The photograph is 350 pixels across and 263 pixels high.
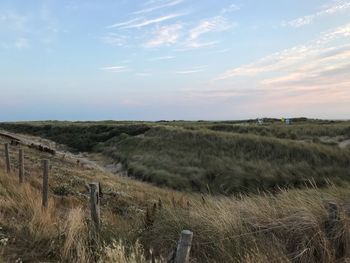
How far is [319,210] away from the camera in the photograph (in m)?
5.97

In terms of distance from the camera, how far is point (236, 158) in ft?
99.2

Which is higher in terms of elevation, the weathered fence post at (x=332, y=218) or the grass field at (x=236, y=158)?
the weathered fence post at (x=332, y=218)

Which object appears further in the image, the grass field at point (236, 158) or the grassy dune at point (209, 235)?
the grass field at point (236, 158)

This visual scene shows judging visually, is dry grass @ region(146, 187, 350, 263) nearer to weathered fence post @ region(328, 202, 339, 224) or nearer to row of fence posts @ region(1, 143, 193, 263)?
weathered fence post @ region(328, 202, 339, 224)

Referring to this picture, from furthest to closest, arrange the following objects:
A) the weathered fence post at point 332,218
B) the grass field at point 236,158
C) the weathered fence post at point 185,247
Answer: the grass field at point 236,158 → the weathered fence post at point 332,218 → the weathered fence post at point 185,247

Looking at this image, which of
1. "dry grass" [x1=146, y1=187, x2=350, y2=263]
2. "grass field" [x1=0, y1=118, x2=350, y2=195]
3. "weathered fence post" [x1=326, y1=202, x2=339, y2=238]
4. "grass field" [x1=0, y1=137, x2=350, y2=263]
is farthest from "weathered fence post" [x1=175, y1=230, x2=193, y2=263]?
"grass field" [x1=0, y1=118, x2=350, y2=195]

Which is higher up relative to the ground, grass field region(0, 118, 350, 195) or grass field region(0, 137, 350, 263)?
grass field region(0, 137, 350, 263)

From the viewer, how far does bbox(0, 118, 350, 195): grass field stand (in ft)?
78.4

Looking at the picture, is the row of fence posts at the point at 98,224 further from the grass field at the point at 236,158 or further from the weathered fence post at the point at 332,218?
the grass field at the point at 236,158

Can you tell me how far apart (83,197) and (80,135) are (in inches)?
2026

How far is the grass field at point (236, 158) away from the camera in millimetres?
23891

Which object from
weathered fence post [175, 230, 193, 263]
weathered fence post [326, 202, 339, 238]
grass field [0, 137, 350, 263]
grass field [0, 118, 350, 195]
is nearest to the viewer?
weathered fence post [175, 230, 193, 263]

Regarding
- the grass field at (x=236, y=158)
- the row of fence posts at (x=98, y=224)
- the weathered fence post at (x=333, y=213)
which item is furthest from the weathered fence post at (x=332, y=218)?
the grass field at (x=236, y=158)

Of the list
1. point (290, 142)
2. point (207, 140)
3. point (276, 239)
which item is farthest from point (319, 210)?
point (207, 140)
